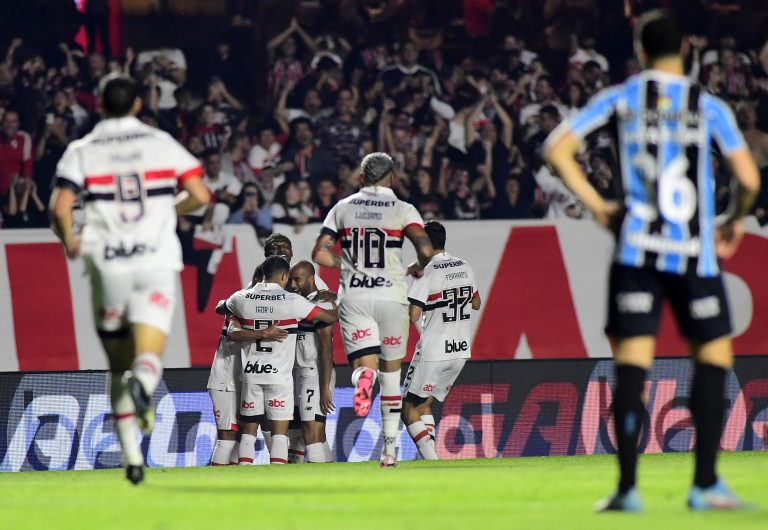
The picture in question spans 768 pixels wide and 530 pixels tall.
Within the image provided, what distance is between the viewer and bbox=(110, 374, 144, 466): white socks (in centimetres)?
788

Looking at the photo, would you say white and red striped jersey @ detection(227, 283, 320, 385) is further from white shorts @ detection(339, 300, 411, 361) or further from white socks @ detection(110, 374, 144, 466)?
white socks @ detection(110, 374, 144, 466)

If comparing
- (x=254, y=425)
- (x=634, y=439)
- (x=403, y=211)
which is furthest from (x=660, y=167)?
(x=254, y=425)

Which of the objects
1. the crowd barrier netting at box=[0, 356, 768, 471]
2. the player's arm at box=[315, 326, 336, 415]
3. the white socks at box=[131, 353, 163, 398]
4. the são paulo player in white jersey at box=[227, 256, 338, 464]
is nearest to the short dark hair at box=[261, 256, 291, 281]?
the são paulo player in white jersey at box=[227, 256, 338, 464]

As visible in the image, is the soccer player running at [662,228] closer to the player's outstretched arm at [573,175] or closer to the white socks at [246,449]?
the player's outstretched arm at [573,175]

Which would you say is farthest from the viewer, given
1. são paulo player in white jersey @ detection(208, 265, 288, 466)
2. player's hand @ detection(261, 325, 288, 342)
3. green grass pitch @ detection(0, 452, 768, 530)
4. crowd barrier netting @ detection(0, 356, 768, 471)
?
crowd barrier netting @ detection(0, 356, 768, 471)

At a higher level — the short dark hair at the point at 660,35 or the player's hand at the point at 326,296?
the short dark hair at the point at 660,35

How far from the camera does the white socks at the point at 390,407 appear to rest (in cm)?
1120

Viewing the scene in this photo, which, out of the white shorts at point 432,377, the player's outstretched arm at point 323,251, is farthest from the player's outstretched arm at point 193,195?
the white shorts at point 432,377

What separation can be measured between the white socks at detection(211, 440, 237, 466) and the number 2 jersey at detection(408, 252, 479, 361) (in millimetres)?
2032

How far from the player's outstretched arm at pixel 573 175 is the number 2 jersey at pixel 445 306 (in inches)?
314

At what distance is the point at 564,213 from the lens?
17.5 meters

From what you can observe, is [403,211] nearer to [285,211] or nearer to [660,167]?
[660,167]

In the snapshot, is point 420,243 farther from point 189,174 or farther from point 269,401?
point 269,401

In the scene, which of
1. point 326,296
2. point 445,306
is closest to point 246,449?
point 326,296
